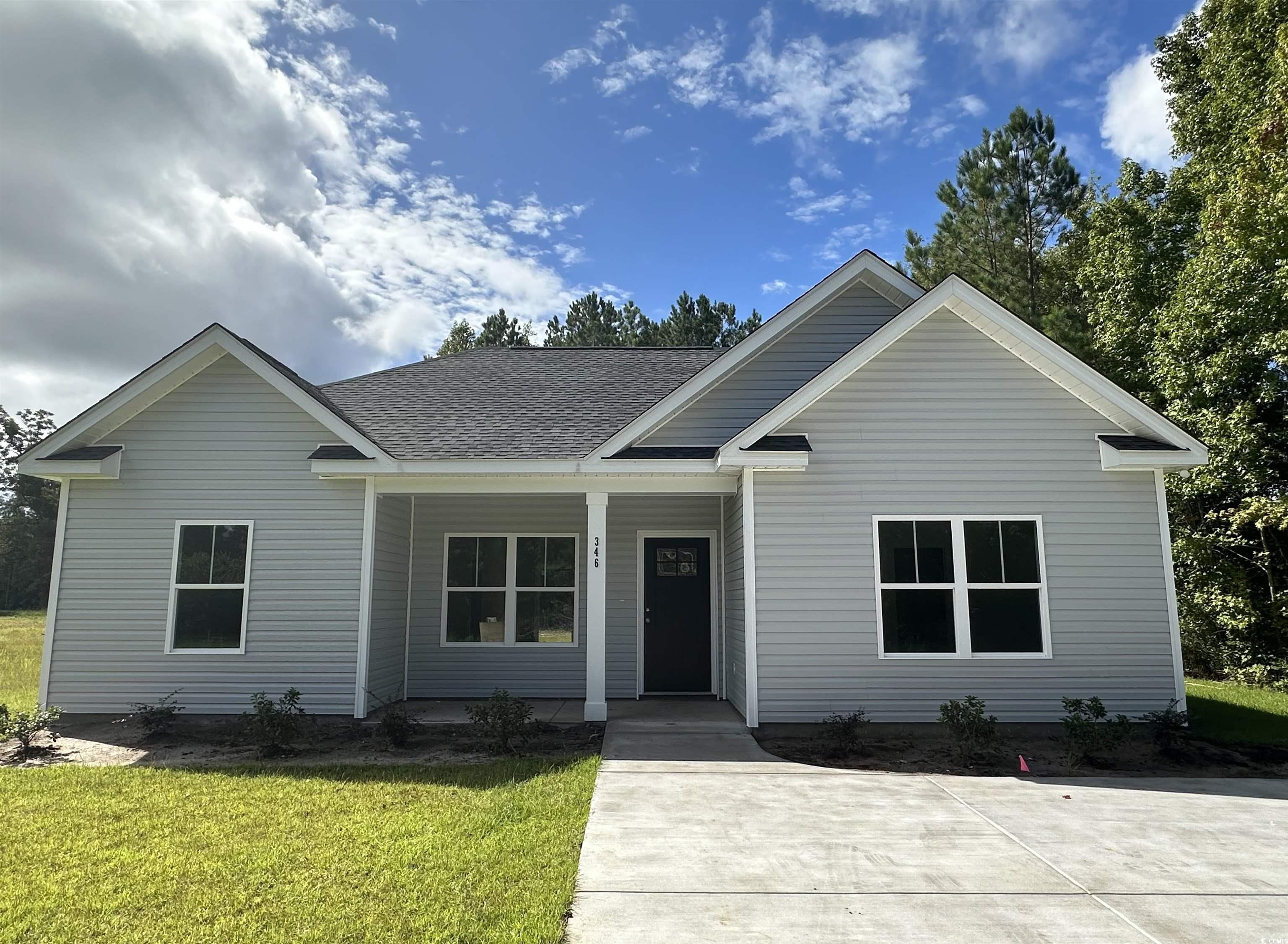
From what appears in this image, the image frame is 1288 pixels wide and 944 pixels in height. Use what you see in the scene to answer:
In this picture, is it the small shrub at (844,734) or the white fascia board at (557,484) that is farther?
the white fascia board at (557,484)

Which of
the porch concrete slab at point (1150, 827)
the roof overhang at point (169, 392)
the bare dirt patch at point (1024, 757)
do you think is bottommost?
the porch concrete slab at point (1150, 827)

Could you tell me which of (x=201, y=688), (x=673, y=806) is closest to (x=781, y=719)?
(x=673, y=806)

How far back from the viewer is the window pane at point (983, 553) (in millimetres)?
8703

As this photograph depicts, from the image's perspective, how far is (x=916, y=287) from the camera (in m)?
10.3

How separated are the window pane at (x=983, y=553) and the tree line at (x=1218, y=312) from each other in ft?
26.3

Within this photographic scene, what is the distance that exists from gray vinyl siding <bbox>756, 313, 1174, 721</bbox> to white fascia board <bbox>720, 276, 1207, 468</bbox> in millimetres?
136

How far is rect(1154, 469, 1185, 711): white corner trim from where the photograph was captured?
8.51 metres

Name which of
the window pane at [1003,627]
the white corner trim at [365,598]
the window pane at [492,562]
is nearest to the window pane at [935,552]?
the window pane at [1003,627]

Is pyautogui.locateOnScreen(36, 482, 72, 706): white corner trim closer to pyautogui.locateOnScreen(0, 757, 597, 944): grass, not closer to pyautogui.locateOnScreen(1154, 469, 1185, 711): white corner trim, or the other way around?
pyautogui.locateOnScreen(0, 757, 597, 944): grass

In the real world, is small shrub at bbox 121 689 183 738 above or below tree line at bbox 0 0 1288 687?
below

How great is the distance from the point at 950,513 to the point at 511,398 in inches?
256

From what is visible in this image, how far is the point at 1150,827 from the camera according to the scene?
545cm

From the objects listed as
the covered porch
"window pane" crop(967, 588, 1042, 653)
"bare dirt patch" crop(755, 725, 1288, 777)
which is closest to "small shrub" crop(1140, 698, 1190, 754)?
"bare dirt patch" crop(755, 725, 1288, 777)

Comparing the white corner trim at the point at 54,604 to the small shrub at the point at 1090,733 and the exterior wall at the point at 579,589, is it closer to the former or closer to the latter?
the exterior wall at the point at 579,589
